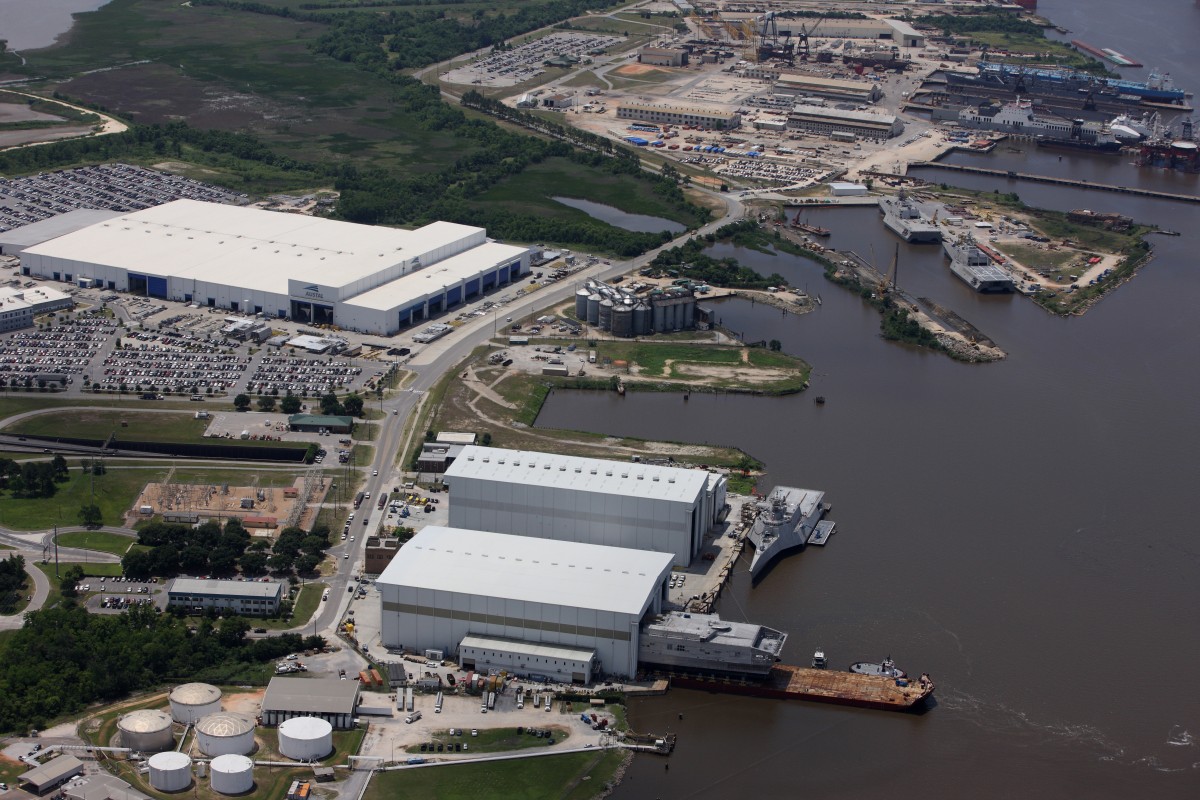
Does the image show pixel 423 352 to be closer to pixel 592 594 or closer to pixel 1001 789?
pixel 592 594

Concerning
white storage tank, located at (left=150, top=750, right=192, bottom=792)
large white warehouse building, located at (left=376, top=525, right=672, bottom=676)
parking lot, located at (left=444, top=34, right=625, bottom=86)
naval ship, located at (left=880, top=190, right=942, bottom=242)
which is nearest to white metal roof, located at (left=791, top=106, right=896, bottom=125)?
naval ship, located at (left=880, top=190, right=942, bottom=242)

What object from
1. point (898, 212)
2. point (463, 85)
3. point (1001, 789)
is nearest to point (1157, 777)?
point (1001, 789)

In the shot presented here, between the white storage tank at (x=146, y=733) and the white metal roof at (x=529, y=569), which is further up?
the white metal roof at (x=529, y=569)

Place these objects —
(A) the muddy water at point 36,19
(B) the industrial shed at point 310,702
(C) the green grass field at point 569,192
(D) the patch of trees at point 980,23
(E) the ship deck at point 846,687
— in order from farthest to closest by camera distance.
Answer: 1. (D) the patch of trees at point 980,23
2. (A) the muddy water at point 36,19
3. (C) the green grass field at point 569,192
4. (E) the ship deck at point 846,687
5. (B) the industrial shed at point 310,702

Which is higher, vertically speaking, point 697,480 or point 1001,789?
point 697,480

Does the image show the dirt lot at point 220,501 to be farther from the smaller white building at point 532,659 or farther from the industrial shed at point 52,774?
the industrial shed at point 52,774

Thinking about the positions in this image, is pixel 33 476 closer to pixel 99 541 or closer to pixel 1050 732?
pixel 99 541

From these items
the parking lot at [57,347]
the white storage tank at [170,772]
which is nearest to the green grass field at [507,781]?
the white storage tank at [170,772]

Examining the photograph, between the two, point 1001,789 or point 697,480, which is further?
point 697,480
